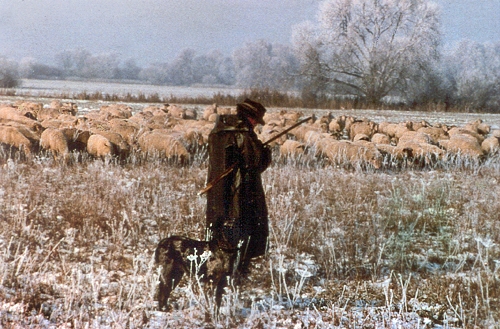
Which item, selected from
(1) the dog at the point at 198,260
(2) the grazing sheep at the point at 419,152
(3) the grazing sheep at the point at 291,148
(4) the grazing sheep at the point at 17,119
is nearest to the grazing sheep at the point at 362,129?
(2) the grazing sheep at the point at 419,152

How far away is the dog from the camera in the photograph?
3.58 meters

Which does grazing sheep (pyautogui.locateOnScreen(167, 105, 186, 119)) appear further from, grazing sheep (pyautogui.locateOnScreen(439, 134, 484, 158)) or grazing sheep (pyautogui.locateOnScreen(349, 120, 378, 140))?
grazing sheep (pyautogui.locateOnScreen(439, 134, 484, 158))

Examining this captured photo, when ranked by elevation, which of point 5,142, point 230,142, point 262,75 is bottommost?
point 5,142

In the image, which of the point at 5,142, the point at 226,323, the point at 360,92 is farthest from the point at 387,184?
the point at 360,92

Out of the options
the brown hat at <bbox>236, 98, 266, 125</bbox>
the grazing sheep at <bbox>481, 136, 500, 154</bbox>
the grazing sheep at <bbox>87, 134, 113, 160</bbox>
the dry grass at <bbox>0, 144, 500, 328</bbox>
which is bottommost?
the dry grass at <bbox>0, 144, 500, 328</bbox>

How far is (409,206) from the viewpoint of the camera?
6.77 meters

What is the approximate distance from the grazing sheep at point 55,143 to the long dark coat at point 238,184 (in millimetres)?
6098

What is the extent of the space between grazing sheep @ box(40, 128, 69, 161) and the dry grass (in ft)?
2.88

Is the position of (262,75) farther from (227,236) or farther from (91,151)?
(227,236)

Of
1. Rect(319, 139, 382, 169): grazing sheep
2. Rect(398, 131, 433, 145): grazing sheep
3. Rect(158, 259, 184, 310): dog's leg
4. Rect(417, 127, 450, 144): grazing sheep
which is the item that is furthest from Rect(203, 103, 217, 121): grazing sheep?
Rect(158, 259, 184, 310): dog's leg

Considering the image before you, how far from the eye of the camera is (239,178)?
140 inches

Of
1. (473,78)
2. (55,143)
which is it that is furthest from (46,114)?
(473,78)

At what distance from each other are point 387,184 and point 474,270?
3268 mm

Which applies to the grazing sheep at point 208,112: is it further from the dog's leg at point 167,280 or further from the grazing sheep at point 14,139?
the dog's leg at point 167,280
